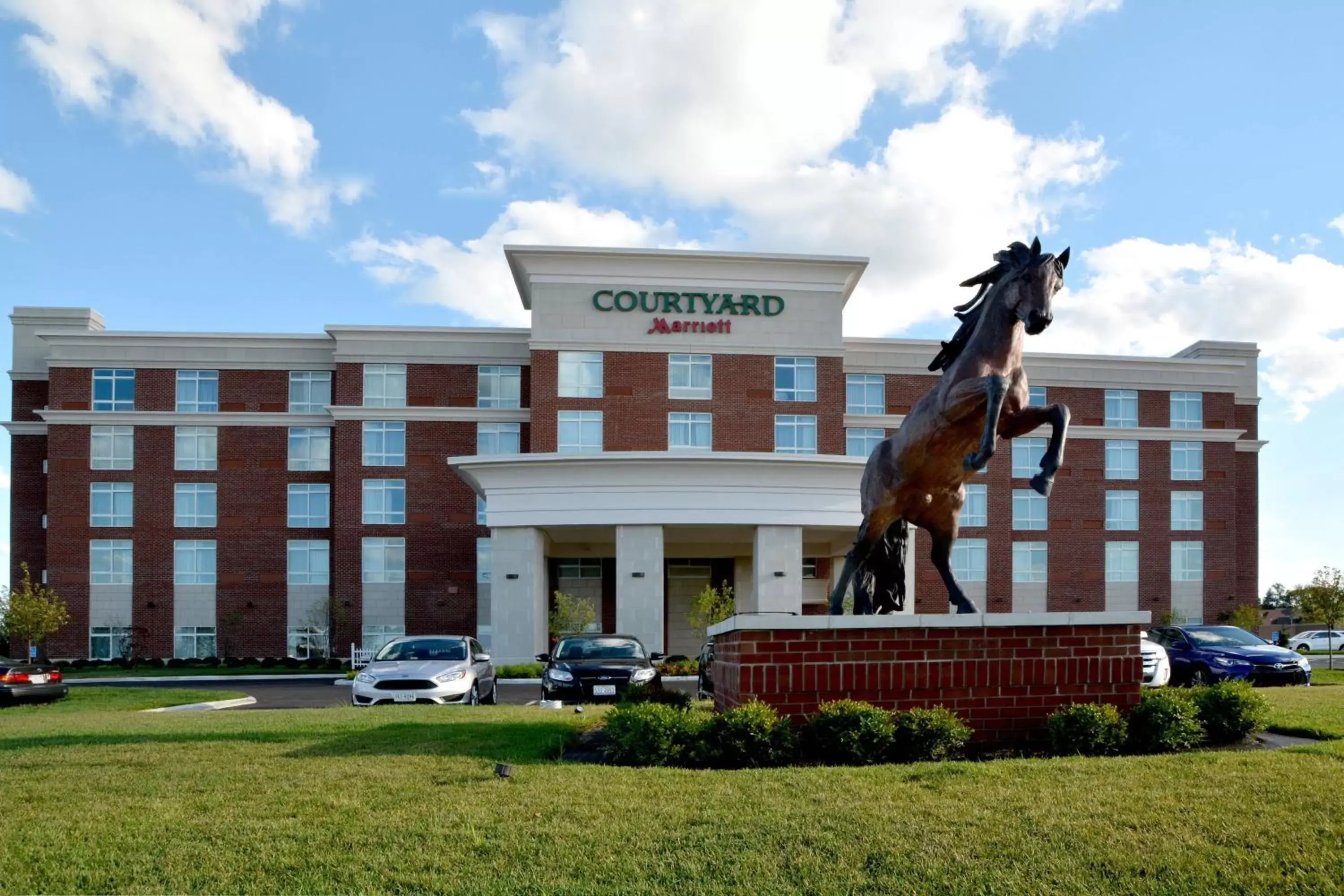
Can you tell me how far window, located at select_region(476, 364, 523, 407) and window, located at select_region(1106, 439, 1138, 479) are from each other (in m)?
26.7

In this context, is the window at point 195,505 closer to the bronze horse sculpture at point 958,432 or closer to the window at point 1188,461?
the bronze horse sculpture at point 958,432

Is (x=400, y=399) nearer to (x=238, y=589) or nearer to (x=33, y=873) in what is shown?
(x=238, y=589)

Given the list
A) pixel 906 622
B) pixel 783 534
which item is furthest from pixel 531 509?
pixel 906 622

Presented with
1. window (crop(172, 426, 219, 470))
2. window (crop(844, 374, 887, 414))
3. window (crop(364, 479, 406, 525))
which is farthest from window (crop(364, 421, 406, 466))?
window (crop(844, 374, 887, 414))

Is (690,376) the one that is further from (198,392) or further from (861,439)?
(198,392)

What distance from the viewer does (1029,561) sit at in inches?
1877

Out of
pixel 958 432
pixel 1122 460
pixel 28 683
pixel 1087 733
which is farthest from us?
pixel 1122 460

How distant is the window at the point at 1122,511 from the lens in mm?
48406

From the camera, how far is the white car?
1659 cm

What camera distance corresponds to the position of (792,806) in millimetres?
7008

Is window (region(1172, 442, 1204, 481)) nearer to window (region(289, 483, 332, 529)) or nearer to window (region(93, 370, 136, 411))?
window (region(289, 483, 332, 529))

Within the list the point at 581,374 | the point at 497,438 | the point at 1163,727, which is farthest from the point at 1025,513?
the point at 1163,727

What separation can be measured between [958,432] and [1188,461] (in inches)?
1756

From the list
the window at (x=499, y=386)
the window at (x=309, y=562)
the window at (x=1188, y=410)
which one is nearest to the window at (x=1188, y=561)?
the window at (x=1188, y=410)
